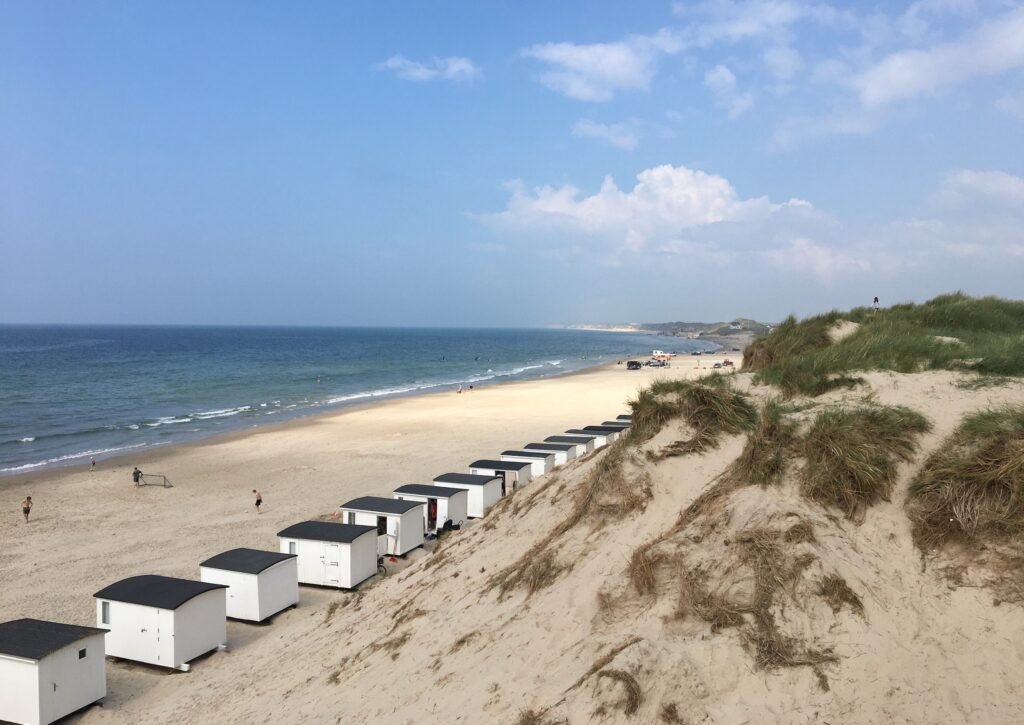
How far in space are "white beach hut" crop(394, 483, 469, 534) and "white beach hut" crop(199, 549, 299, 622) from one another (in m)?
6.28

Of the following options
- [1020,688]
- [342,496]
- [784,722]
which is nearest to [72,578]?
[342,496]

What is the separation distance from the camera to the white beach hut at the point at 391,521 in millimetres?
21016

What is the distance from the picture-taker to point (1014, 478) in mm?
8086

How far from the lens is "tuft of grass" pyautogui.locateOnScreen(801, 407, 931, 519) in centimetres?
904

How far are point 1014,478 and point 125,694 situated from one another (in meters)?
15.9

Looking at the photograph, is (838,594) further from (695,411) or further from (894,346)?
(894,346)

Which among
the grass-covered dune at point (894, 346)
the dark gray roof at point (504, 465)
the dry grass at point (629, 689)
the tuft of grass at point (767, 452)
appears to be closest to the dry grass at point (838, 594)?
the tuft of grass at point (767, 452)

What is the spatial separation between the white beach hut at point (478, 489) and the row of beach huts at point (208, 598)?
0.04 meters

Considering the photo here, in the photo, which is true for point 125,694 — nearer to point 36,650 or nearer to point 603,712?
point 36,650

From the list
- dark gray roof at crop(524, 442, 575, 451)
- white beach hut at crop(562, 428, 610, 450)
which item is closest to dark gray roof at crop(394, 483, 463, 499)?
dark gray roof at crop(524, 442, 575, 451)

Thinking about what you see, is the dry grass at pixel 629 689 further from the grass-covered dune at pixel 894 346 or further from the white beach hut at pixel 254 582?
the white beach hut at pixel 254 582

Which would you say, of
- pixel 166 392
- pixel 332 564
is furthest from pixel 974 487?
pixel 166 392

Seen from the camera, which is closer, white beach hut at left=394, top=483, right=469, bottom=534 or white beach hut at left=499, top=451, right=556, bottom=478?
white beach hut at left=394, top=483, right=469, bottom=534

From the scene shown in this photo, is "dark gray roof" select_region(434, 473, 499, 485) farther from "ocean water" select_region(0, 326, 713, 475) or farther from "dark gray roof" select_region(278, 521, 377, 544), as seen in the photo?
"ocean water" select_region(0, 326, 713, 475)
